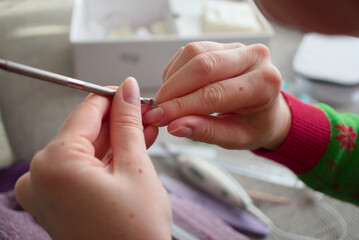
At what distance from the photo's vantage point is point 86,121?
0.32m

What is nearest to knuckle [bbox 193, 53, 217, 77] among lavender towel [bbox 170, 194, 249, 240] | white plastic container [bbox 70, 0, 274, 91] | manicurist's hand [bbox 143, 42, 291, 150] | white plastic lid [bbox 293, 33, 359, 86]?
manicurist's hand [bbox 143, 42, 291, 150]

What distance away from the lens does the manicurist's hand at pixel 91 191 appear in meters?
0.27

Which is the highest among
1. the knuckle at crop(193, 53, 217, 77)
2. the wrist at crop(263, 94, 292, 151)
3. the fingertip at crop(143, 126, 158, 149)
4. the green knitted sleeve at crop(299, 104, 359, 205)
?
the knuckle at crop(193, 53, 217, 77)

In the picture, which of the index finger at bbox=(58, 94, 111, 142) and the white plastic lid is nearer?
the index finger at bbox=(58, 94, 111, 142)

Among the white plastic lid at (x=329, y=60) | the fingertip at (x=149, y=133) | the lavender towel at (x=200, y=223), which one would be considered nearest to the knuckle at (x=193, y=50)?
the fingertip at (x=149, y=133)

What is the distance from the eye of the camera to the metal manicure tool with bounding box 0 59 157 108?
299mm

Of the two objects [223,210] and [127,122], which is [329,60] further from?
[127,122]

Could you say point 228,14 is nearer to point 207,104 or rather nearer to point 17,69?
point 207,104

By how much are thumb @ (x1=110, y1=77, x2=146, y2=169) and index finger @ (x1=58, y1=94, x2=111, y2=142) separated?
0.7 inches

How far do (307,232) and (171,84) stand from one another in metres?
0.31

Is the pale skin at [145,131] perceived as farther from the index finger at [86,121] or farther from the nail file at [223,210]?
the nail file at [223,210]

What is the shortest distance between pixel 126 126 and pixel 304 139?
0.98 feet

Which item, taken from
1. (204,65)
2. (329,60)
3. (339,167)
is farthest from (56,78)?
(329,60)

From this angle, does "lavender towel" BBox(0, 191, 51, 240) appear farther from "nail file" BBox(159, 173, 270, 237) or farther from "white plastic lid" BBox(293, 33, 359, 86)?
"white plastic lid" BBox(293, 33, 359, 86)
